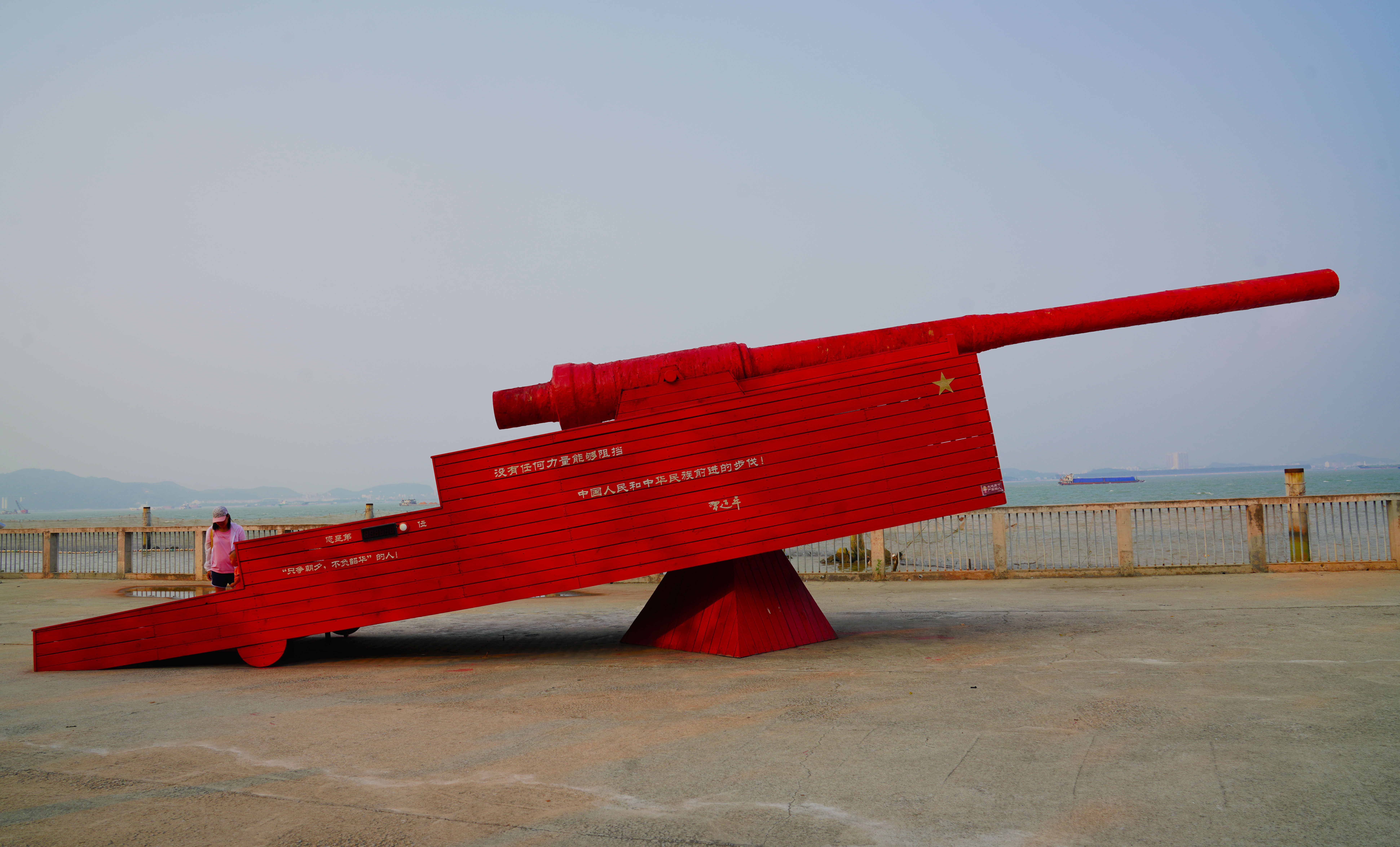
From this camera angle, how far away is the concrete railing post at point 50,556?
19.9m

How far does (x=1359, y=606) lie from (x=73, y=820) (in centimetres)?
1215

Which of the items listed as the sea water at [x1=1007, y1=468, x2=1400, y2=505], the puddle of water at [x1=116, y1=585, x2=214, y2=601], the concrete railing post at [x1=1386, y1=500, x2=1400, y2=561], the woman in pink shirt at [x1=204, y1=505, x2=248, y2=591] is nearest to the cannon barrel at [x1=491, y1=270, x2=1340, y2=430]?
the woman in pink shirt at [x1=204, y1=505, x2=248, y2=591]

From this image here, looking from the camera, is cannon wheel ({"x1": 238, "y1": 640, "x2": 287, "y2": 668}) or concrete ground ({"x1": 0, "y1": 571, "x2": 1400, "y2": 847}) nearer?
concrete ground ({"x1": 0, "y1": 571, "x2": 1400, "y2": 847})

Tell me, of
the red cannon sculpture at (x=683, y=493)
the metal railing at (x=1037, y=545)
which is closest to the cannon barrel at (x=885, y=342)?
the red cannon sculpture at (x=683, y=493)

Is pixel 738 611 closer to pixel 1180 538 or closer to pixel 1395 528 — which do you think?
pixel 1395 528

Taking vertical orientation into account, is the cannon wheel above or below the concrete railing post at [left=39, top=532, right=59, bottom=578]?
below

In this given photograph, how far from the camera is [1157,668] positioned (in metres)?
6.89

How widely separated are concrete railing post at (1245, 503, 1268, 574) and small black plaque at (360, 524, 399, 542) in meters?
13.6

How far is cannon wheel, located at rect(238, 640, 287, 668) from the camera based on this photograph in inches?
332

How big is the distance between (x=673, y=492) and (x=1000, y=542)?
952 cm

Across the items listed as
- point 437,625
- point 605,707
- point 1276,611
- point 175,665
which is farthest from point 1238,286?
point 175,665

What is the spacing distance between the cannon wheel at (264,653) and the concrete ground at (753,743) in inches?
4.9

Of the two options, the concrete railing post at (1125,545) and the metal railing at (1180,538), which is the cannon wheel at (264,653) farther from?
the concrete railing post at (1125,545)

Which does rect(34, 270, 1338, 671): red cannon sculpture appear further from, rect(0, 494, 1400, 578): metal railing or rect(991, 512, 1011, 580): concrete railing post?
rect(991, 512, 1011, 580): concrete railing post
